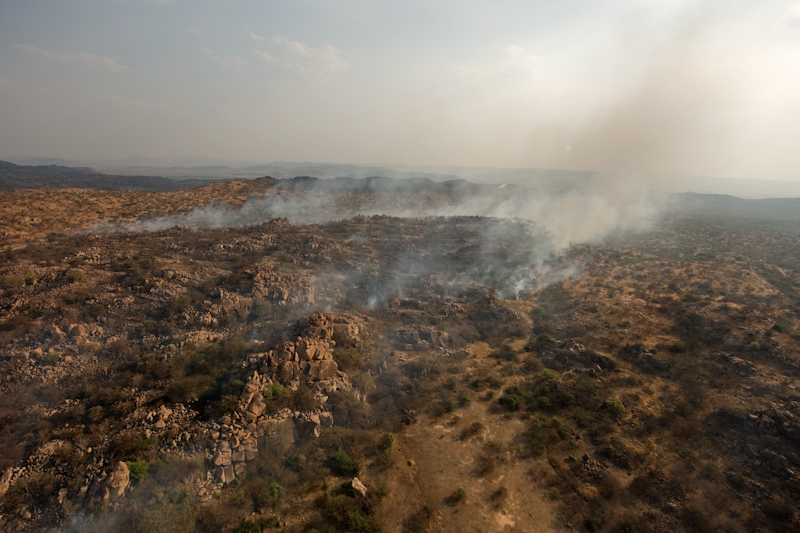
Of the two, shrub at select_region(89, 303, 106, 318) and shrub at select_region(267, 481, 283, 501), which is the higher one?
shrub at select_region(89, 303, 106, 318)

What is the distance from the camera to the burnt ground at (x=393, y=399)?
12.2m

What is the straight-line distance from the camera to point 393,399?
18.1 meters

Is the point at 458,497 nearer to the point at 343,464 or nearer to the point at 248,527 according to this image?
the point at 343,464

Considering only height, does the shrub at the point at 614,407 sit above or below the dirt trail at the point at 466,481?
above

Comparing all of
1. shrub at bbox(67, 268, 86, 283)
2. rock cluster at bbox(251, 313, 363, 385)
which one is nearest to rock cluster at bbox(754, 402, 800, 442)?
rock cluster at bbox(251, 313, 363, 385)

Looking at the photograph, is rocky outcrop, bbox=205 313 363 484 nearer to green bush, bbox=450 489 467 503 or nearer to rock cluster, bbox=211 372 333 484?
rock cluster, bbox=211 372 333 484

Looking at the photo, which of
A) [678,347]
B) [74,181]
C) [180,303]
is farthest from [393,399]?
[74,181]

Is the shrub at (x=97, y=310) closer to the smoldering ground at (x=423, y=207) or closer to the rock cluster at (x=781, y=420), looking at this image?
the smoldering ground at (x=423, y=207)

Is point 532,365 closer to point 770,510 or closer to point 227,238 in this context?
point 770,510

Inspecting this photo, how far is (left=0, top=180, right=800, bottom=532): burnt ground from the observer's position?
12.2 metres

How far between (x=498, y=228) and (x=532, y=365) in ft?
100

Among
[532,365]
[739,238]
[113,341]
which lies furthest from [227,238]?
[739,238]

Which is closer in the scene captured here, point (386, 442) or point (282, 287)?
point (386, 442)

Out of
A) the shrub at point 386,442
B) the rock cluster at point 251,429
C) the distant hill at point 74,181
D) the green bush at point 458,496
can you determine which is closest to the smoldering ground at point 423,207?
the shrub at point 386,442
